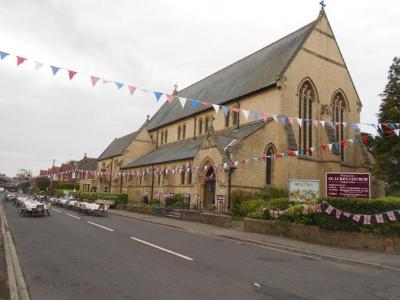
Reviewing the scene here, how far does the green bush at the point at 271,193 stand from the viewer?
2579 cm

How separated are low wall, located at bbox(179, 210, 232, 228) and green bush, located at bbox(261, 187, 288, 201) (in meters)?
4.50

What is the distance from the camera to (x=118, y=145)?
61.2 metres

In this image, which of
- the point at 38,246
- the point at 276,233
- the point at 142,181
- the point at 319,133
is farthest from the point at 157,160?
the point at 38,246

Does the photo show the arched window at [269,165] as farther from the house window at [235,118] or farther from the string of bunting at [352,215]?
the string of bunting at [352,215]

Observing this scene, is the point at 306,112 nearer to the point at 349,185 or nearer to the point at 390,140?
the point at 390,140

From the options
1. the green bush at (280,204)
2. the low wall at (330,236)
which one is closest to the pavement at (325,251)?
the low wall at (330,236)

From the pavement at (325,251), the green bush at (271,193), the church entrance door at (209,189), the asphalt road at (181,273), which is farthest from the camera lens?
the church entrance door at (209,189)

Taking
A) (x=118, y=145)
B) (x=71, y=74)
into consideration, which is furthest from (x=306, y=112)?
(x=118, y=145)

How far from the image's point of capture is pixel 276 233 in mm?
17500

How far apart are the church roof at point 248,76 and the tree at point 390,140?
A: 25.6ft

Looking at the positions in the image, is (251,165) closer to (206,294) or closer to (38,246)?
(38,246)

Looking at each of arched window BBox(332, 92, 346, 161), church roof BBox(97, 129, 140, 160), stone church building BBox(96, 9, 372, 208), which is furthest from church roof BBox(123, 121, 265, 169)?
church roof BBox(97, 129, 140, 160)

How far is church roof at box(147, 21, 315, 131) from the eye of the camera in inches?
1201

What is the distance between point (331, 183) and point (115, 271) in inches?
418
